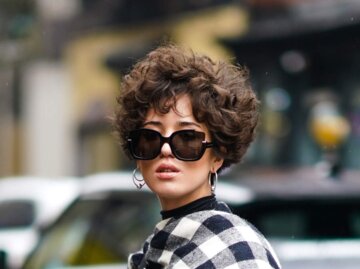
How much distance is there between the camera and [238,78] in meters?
2.74

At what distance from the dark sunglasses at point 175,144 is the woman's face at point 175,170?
1 centimetres

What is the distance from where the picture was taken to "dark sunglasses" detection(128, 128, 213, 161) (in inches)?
101

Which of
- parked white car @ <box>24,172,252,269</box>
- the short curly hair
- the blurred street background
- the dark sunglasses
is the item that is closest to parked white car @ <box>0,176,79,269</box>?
the blurred street background

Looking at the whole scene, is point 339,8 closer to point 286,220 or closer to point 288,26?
point 288,26

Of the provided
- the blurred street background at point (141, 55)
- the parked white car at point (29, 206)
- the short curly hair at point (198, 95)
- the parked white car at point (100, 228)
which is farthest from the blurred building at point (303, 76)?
the short curly hair at point (198, 95)

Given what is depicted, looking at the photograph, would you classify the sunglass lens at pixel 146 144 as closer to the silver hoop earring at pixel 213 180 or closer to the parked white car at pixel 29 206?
the silver hoop earring at pixel 213 180

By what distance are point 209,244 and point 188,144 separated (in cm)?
23

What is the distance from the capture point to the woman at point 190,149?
8.13ft

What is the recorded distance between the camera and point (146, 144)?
261 cm

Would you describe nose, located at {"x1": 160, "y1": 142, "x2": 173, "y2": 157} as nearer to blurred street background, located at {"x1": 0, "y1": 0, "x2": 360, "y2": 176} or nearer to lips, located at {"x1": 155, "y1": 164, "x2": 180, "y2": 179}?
lips, located at {"x1": 155, "y1": 164, "x2": 180, "y2": 179}

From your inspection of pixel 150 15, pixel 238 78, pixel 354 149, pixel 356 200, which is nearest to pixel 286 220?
pixel 356 200

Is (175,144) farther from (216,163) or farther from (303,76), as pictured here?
(303,76)

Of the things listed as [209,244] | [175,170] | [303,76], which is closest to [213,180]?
[175,170]

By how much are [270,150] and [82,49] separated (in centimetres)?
901
